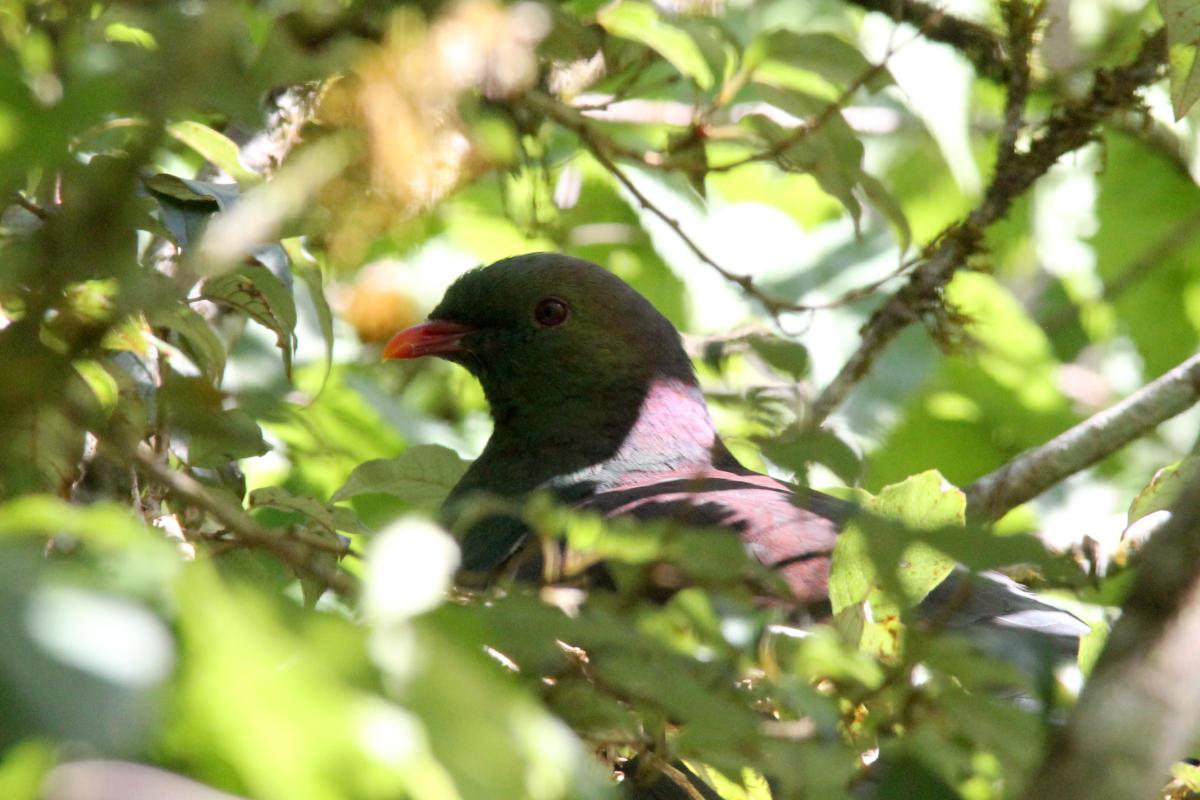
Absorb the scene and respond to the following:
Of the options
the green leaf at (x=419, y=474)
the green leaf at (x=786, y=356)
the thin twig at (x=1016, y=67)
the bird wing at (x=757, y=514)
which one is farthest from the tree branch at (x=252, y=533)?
the thin twig at (x=1016, y=67)

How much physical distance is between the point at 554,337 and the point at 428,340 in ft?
1.44

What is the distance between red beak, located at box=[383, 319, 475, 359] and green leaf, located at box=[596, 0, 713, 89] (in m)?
1.49

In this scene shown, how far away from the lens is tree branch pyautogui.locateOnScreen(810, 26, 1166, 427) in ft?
13.4

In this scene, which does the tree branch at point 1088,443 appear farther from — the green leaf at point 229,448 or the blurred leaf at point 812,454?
the green leaf at point 229,448

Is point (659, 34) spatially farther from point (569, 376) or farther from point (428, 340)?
point (428, 340)

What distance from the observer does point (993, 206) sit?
13.9 ft

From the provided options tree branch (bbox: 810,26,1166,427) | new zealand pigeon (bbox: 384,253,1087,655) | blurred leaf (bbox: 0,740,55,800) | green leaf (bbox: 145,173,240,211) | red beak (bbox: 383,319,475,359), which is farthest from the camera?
red beak (bbox: 383,319,475,359)

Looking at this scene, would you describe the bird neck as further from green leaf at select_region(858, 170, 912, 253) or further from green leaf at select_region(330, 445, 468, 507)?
green leaf at select_region(858, 170, 912, 253)

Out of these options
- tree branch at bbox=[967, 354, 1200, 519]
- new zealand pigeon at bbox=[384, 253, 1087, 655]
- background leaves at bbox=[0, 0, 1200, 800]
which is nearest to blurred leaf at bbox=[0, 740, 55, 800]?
background leaves at bbox=[0, 0, 1200, 800]

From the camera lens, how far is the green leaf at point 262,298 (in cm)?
266

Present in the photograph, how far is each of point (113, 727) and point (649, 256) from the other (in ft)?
16.3

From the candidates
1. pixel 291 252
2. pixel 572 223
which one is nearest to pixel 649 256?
pixel 572 223

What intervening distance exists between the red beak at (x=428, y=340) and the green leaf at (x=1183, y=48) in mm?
2589

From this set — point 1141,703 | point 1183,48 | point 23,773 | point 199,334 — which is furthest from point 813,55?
point 23,773
